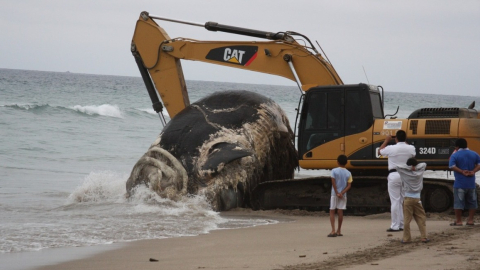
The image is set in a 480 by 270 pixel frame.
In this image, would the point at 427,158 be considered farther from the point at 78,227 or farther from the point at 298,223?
the point at 78,227

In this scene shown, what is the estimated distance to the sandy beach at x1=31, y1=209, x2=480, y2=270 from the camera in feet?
25.9

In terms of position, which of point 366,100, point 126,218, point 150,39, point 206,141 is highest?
point 150,39

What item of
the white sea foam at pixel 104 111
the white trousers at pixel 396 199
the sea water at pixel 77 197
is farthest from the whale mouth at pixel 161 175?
the white sea foam at pixel 104 111

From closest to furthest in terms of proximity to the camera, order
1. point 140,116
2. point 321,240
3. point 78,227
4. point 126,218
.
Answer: point 321,240, point 78,227, point 126,218, point 140,116

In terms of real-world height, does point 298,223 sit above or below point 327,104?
below

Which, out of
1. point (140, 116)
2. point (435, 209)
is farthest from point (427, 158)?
point (140, 116)

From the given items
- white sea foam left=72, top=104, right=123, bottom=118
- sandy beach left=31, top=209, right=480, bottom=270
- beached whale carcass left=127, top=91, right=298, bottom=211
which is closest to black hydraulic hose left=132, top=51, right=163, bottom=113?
beached whale carcass left=127, top=91, right=298, bottom=211

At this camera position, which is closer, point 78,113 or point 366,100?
point 366,100

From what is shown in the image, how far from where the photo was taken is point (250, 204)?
44.5 feet

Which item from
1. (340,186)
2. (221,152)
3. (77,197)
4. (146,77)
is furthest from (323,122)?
(77,197)

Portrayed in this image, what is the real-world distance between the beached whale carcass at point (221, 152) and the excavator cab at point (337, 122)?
4.22ft

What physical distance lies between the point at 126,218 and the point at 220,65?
4.11m

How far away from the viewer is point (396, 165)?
10109 millimetres

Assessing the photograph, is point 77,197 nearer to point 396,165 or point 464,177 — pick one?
point 396,165
